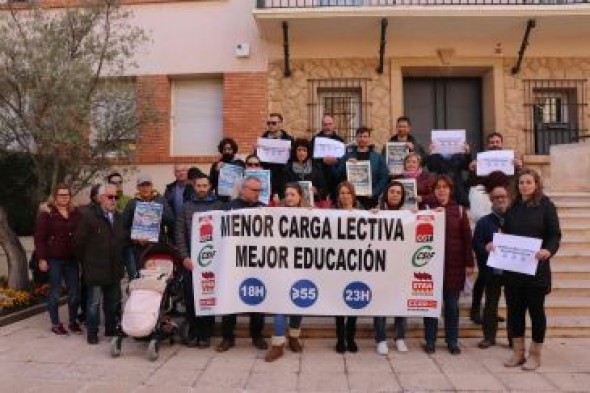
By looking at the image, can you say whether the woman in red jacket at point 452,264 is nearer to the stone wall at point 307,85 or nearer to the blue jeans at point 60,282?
the blue jeans at point 60,282

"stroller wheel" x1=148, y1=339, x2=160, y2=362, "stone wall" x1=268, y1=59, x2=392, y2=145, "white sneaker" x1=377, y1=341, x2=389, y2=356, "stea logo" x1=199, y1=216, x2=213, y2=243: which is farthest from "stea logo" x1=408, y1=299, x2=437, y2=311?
"stone wall" x1=268, y1=59, x2=392, y2=145

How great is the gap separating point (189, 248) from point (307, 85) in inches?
282

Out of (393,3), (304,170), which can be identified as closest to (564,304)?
(304,170)

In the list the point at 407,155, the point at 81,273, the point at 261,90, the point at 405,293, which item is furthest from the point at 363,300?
the point at 261,90

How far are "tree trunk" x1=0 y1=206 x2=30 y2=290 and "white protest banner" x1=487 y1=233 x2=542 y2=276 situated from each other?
7.71m

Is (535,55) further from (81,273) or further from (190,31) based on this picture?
(81,273)

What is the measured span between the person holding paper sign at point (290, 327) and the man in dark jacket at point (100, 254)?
216 centimetres

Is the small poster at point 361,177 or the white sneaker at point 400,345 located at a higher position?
the small poster at point 361,177

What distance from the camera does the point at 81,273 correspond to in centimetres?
891

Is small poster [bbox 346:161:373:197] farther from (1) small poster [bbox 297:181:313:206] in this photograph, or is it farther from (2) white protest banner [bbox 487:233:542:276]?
(2) white protest banner [bbox 487:233:542:276]

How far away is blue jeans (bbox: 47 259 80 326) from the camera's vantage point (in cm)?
865

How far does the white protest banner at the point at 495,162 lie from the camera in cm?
934

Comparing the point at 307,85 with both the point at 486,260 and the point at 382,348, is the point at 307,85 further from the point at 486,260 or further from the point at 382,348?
the point at 382,348

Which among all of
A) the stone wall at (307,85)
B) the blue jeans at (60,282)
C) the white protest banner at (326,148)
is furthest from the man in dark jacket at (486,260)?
the stone wall at (307,85)
